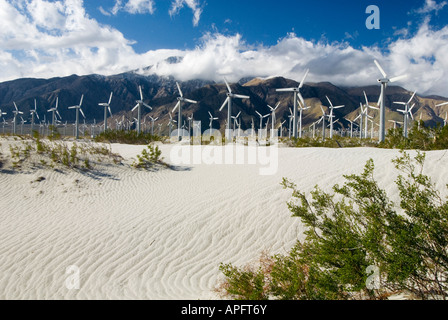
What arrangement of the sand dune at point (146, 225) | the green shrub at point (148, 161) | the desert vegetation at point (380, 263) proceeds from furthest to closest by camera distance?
1. the green shrub at point (148, 161)
2. the sand dune at point (146, 225)
3. the desert vegetation at point (380, 263)

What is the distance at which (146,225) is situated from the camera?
809 centimetres

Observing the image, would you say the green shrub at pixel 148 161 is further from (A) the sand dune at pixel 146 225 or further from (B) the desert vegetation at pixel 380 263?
(B) the desert vegetation at pixel 380 263

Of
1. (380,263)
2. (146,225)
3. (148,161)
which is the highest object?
(148,161)

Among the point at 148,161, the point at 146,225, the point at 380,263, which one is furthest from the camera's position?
the point at 148,161

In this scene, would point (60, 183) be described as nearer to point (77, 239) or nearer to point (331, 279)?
point (77, 239)

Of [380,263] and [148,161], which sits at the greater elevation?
[148,161]

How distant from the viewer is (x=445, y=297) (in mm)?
3434

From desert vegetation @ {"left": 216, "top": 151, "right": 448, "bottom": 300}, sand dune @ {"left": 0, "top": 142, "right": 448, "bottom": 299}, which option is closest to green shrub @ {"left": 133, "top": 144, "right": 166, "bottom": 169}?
sand dune @ {"left": 0, "top": 142, "right": 448, "bottom": 299}

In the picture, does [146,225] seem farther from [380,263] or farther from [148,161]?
[148,161]

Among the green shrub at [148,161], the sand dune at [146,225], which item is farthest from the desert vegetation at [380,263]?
the green shrub at [148,161]

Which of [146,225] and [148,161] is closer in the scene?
[146,225]

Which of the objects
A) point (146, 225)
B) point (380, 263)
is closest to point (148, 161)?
point (146, 225)

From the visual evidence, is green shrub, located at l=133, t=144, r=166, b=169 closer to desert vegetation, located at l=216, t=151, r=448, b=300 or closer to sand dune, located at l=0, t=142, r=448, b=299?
sand dune, located at l=0, t=142, r=448, b=299

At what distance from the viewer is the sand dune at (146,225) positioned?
5660 millimetres
